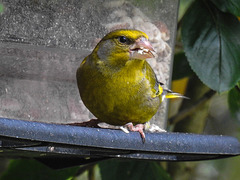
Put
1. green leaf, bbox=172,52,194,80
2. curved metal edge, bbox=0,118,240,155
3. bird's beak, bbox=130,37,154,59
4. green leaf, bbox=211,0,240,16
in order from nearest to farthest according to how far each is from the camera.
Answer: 1. curved metal edge, bbox=0,118,240,155
2. bird's beak, bbox=130,37,154,59
3. green leaf, bbox=211,0,240,16
4. green leaf, bbox=172,52,194,80

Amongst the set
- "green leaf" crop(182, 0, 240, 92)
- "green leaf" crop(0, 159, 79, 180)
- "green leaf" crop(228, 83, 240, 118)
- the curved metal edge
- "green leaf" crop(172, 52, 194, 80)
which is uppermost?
"green leaf" crop(182, 0, 240, 92)

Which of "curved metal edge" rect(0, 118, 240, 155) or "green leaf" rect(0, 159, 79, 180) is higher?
"curved metal edge" rect(0, 118, 240, 155)

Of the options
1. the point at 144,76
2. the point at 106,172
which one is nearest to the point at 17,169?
the point at 106,172

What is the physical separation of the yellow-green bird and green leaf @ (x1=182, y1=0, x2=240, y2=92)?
54cm

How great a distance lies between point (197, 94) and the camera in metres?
4.65

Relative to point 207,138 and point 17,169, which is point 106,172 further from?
point 207,138

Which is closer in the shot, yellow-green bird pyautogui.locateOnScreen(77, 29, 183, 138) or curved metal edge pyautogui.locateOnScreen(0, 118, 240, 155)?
curved metal edge pyautogui.locateOnScreen(0, 118, 240, 155)

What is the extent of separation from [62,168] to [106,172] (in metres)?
0.62

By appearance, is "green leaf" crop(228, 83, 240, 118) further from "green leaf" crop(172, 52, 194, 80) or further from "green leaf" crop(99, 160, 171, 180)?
"green leaf" crop(99, 160, 171, 180)

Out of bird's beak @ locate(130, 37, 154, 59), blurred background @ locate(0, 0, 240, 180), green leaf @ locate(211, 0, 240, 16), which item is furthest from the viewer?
green leaf @ locate(211, 0, 240, 16)

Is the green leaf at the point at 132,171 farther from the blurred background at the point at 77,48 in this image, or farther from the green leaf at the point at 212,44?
the green leaf at the point at 212,44

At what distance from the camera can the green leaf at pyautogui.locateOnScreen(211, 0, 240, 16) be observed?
3445 mm

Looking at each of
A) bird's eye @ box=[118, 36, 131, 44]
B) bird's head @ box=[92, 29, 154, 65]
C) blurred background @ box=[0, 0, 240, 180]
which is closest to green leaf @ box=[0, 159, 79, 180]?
blurred background @ box=[0, 0, 240, 180]

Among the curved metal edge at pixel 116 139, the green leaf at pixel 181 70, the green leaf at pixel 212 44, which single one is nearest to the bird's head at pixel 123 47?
the curved metal edge at pixel 116 139
